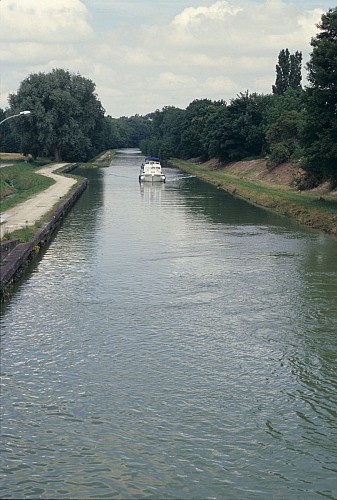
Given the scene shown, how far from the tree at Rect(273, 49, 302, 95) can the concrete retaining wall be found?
226 ft

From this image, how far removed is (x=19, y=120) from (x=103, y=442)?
273 ft

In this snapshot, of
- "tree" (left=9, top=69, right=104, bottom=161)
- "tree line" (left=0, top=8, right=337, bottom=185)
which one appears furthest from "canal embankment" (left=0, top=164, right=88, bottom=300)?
"tree" (left=9, top=69, right=104, bottom=161)

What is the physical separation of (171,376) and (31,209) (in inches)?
1001

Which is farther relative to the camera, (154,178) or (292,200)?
(154,178)

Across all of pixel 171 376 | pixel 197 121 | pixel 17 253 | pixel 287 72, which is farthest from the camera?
pixel 197 121

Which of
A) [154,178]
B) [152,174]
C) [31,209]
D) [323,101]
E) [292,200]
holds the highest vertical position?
[323,101]

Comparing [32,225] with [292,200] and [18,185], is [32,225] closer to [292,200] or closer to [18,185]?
[292,200]

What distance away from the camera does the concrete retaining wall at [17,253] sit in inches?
817

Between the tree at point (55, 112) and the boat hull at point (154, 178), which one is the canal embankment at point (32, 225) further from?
the tree at point (55, 112)

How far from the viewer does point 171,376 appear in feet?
45.4

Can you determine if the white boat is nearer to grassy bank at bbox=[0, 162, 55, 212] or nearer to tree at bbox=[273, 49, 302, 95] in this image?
grassy bank at bbox=[0, 162, 55, 212]

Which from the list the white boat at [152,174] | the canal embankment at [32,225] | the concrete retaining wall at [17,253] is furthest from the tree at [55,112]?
the concrete retaining wall at [17,253]

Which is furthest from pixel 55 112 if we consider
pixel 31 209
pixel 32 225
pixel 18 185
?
pixel 32 225

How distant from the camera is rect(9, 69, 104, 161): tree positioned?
89.6 meters
